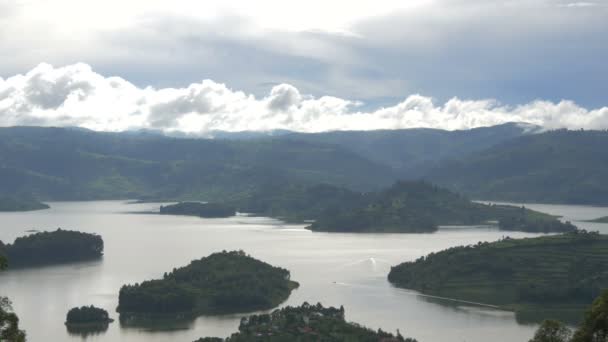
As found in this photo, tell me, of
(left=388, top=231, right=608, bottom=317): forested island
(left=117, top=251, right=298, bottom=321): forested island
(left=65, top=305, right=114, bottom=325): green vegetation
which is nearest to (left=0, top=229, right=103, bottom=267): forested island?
(left=117, top=251, right=298, bottom=321): forested island

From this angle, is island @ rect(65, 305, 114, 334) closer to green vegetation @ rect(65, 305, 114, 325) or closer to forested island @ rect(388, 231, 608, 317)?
green vegetation @ rect(65, 305, 114, 325)

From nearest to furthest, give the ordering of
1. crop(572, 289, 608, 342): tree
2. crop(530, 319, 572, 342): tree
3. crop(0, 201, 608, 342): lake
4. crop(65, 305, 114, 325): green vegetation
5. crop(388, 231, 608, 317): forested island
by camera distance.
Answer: crop(572, 289, 608, 342): tree → crop(530, 319, 572, 342): tree → crop(0, 201, 608, 342): lake → crop(65, 305, 114, 325): green vegetation → crop(388, 231, 608, 317): forested island

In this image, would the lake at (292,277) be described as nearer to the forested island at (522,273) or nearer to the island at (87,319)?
the island at (87,319)

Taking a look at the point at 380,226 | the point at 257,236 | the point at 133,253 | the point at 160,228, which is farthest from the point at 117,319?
the point at 380,226

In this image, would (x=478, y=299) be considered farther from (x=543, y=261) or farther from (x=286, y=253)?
(x=286, y=253)

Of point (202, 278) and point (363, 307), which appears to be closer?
point (363, 307)

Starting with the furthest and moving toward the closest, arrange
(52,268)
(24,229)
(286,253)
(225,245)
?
(24,229) → (225,245) → (286,253) → (52,268)

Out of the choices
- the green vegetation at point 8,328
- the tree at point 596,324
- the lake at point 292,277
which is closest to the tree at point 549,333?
the tree at point 596,324
